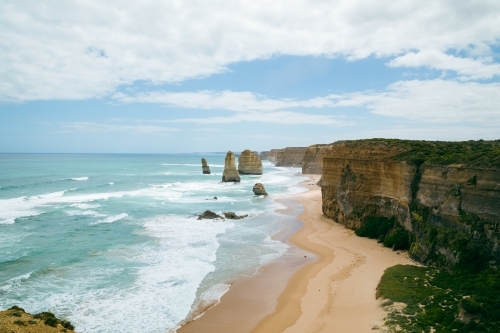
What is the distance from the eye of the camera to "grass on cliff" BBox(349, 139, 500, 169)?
58.1 feet

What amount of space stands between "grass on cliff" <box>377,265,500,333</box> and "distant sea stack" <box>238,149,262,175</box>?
69.5m

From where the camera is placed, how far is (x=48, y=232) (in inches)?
1155

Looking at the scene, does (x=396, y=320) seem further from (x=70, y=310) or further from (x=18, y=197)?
(x=18, y=197)

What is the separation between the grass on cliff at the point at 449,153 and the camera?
698 inches

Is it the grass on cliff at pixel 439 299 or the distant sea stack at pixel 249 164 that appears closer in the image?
the grass on cliff at pixel 439 299

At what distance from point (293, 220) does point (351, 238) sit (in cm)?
891

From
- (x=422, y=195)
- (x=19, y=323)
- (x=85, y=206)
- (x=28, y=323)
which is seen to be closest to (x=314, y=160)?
(x=85, y=206)

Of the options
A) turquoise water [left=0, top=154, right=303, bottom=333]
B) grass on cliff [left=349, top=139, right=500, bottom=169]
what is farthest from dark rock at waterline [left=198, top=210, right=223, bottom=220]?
grass on cliff [left=349, top=139, right=500, bottom=169]

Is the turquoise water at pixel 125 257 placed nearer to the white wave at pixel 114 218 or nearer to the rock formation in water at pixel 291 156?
the white wave at pixel 114 218

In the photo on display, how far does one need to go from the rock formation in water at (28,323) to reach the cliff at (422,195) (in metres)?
17.0

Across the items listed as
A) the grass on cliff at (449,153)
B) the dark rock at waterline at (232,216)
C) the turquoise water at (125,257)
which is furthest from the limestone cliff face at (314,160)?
the grass on cliff at (449,153)

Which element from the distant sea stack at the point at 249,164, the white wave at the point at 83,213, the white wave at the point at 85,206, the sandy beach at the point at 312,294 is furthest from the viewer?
the distant sea stack at the point at 249,164

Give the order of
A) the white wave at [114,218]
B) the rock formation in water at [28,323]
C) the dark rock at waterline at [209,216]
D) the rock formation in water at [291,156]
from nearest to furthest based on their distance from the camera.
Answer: the rock formation in water at [28,323]
the white wave at [114,218]
the dark rock at waterline at [209,216]
the rock formation in water at [291,156]

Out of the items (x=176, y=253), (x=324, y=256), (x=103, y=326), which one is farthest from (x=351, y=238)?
(x=103, y=326)
